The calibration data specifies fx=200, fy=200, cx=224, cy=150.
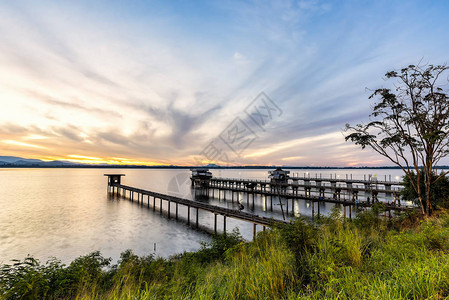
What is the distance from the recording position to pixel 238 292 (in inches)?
152

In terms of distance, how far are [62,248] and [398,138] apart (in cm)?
3963

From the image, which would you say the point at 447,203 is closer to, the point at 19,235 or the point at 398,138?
the point at 398,138

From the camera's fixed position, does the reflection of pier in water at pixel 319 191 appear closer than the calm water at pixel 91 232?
No

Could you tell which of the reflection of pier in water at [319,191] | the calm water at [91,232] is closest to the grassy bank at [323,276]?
the calm water at [91,232]

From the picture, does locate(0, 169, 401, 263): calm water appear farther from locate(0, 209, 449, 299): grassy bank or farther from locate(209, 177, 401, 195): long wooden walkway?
locate(0, 209, 449, 299): grassy bank

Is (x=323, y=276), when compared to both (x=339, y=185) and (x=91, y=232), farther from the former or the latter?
(x=339, y=185)

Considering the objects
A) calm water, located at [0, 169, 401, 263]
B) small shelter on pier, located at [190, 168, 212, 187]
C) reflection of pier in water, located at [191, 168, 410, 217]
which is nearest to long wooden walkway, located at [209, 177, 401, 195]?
reflection of pier in water, located at [191, 168, 410, 217]

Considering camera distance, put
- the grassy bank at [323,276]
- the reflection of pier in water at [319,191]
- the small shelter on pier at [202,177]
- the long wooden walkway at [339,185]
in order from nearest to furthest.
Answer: the grassy bank at [323,276]
the reflection of pier in water at [319,191]
the long wooden walkway at [339,185]
the small shelter on pier at [202,177]

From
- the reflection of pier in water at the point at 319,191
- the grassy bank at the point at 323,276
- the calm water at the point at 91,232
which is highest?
the grassy bank at the point at 323,276

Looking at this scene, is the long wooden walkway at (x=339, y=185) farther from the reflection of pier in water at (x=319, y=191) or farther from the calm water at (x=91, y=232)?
the calm water at (x=91, y=232)

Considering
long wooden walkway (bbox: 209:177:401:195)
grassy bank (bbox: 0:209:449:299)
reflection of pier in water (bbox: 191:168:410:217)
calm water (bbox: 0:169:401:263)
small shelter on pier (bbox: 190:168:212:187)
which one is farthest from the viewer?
small shelter on pier (bbox: 190:168:212:187)

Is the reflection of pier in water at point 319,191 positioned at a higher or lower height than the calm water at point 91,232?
higher

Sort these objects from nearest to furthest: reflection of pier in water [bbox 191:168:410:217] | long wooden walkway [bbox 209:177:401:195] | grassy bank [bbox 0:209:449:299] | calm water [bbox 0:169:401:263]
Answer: grassy bank [bbox 0:209:449:299]
calm water [bbox 0:169:401:263]
reflection of pier in water [bbox 191:168:410:217]
long wooden walkway [bbox 209:177:401:195]

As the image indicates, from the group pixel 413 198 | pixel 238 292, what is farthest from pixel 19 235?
pixel 413 198
